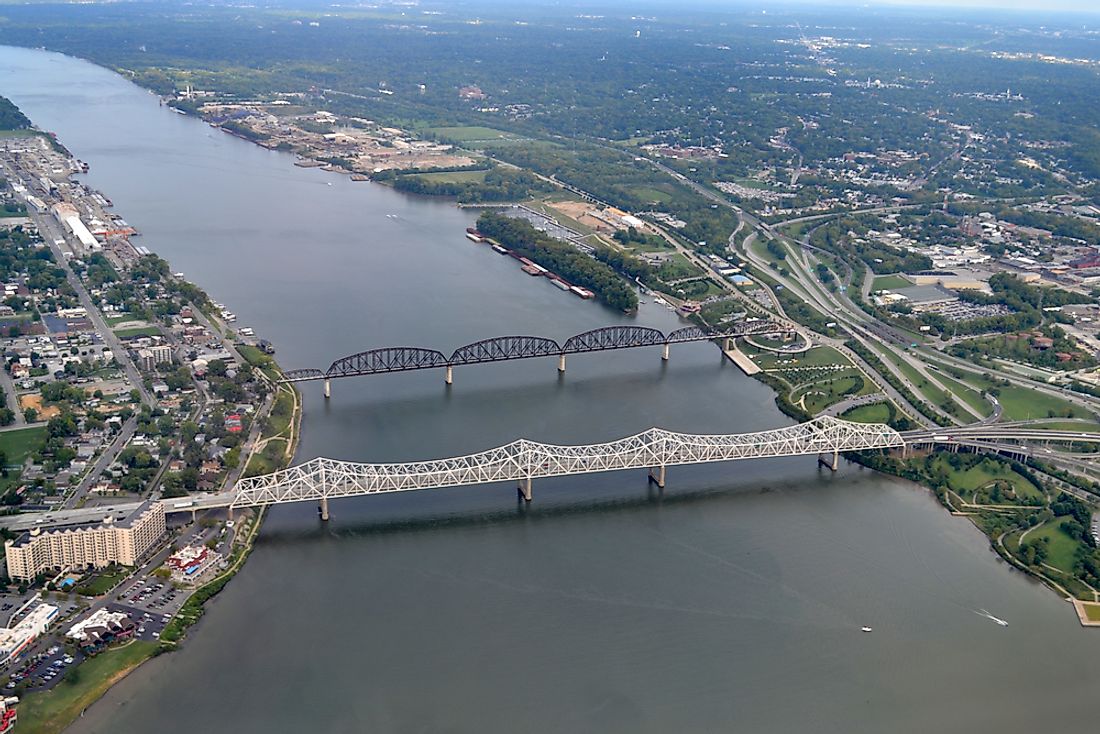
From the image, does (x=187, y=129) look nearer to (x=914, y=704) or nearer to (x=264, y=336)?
(x=264, y=336)

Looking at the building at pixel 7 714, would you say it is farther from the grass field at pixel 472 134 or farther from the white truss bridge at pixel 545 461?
the grass field at pixel 472 134

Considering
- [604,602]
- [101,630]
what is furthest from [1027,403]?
[101,630]

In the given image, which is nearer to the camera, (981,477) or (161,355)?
(981,477)

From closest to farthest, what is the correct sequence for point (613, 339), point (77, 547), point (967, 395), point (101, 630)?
point (101, 630), point (77, 547), point (967, 395), point (613, 339)

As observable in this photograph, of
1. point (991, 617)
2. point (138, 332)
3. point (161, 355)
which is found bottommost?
A: point (991, 617)

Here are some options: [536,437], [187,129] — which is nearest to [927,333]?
[536,437]

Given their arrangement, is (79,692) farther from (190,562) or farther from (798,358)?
(798,358)
